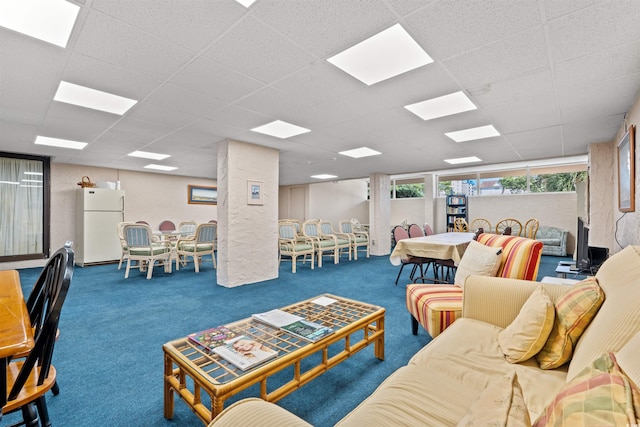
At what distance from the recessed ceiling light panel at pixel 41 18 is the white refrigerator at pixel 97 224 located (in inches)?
205

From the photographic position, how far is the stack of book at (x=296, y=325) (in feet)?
5.35

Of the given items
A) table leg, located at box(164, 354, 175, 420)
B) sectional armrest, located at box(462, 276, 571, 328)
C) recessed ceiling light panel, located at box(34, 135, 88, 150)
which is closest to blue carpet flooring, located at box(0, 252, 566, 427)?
table leg, located at box(164, 354, 175, 420)

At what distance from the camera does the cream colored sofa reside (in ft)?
2.67

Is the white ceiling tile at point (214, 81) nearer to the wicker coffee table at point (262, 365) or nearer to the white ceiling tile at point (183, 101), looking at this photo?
the white ceiling tile at point (183, 101)

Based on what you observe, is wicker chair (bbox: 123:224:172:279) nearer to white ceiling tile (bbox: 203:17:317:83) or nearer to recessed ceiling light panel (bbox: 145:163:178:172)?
recessed ceiling light panel (bbox: 145:163:178:172)

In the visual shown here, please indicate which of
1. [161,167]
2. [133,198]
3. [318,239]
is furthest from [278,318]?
[133,198]

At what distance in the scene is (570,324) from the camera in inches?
49.1

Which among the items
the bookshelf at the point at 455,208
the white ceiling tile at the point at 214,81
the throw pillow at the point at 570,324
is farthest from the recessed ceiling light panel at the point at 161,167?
the bookshelf at the point at 455,208

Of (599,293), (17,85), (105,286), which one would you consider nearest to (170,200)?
(105,286)

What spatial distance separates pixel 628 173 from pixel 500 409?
11.4 feet

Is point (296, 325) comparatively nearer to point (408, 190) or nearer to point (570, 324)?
point (570, 324)

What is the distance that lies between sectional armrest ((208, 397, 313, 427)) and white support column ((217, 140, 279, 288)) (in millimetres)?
3589

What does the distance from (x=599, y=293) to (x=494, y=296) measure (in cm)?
57

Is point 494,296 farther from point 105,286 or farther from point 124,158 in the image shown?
point 124,158
